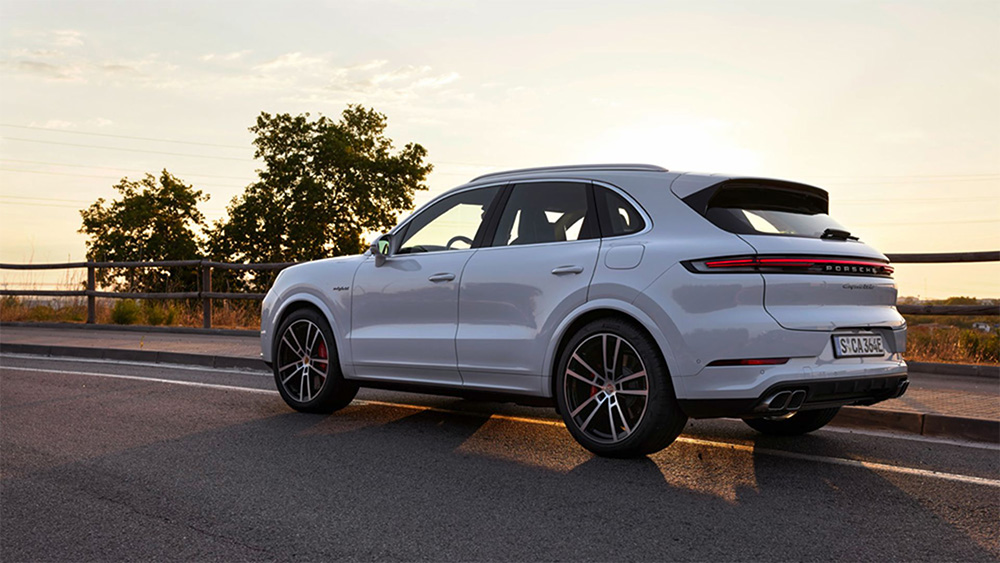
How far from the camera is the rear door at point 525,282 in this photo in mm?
6047

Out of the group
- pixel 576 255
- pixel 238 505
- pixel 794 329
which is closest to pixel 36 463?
pixel 238 505

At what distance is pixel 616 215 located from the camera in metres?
6.05

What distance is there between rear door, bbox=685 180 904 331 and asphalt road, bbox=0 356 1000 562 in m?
0.94

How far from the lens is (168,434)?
6.80m

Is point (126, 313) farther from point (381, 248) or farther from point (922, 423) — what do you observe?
point (922, 423)

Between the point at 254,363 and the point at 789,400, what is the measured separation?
25.3ft

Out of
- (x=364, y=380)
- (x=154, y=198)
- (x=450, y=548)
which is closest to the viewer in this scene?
(x=450, y=548)

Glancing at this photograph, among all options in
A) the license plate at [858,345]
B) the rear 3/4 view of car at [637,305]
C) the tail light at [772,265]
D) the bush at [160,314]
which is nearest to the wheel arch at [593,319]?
the rear 3/4 view of car at [637,305]

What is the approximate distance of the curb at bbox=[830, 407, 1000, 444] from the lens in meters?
6.81

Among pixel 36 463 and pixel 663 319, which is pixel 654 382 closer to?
pixel 663 319

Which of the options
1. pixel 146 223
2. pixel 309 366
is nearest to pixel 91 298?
pixel 309 366

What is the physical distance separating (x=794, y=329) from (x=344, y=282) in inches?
147

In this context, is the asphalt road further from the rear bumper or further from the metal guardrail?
the metal guardrail

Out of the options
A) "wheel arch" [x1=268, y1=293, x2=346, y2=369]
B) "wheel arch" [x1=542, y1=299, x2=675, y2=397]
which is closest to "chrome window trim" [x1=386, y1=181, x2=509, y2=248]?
"wheel arch" [x1=268, y1=293, x2=346, y2=369]
